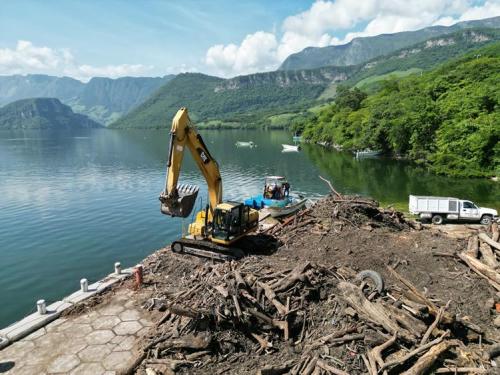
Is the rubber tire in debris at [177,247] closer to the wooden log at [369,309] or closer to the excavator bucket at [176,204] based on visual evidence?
the excavator bucket at [176,204]

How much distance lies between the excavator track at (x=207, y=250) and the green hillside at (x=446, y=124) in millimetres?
43907

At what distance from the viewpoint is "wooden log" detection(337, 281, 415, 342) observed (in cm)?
1051

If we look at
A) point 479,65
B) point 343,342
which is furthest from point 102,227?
point 479,65

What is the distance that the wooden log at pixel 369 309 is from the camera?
10508 millimetres

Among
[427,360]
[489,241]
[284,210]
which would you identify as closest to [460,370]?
[427,360]

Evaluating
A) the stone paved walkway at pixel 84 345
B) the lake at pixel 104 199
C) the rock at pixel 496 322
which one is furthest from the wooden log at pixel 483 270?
the lake at pixel 104 199

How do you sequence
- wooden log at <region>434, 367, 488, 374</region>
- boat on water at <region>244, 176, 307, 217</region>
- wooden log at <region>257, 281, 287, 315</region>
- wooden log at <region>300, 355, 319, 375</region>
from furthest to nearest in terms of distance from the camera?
boat on water at <region>244, 176, 307, 217</region> → wooden log at <region>257, 281, 287, 315</region> → wooden log at <region>434, 367, 488, 374</region> → wooden log at <region>300, 355, 319, 375</region>

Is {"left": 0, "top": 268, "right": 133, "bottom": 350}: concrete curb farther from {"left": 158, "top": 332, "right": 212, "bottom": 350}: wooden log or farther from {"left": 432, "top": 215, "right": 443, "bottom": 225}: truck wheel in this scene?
{"left": 432, "top": 215, "right": 443, "bottom": 225}: truck wheel

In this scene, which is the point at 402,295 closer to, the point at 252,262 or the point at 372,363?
the point at 372,363

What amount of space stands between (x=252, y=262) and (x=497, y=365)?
28.5 ft

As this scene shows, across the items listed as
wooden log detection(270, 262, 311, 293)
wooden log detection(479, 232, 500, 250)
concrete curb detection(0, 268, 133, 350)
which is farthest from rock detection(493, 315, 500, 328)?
concrete curb detection(0, 268, 133, 350)

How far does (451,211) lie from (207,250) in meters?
19.9

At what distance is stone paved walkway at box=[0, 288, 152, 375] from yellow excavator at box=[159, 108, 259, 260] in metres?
4.41

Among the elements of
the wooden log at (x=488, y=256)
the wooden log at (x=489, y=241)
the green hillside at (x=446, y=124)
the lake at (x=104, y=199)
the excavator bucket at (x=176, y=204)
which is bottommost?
the lake at (x=104, y=199)
